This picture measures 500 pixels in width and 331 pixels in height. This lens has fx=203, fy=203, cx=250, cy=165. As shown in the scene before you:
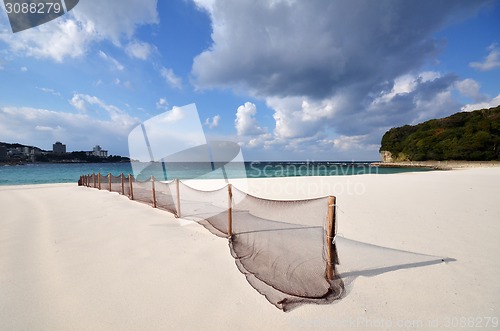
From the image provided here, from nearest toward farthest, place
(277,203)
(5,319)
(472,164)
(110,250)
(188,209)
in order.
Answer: (5,319) < (110,250) < (277,203) < (188,209) < (472,164)

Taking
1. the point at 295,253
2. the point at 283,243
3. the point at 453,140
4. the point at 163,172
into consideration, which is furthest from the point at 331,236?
the point at 453,140

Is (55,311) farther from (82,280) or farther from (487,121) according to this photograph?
(487,121)

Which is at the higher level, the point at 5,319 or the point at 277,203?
the point at 277,203

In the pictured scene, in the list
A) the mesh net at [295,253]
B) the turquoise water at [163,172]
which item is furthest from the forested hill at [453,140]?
the mesh net at [295,253]

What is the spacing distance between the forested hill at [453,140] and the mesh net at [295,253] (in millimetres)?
85309

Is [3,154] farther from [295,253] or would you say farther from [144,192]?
[295,253]

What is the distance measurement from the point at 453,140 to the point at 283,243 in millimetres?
90298

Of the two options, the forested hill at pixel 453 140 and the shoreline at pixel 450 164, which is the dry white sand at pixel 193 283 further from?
the forested hill at pixel 453 140

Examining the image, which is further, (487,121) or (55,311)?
(487,121)

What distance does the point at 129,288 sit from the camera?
356cm

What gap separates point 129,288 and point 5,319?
4.92ft

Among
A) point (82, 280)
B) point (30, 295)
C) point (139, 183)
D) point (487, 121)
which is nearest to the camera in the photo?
point (30, 295)

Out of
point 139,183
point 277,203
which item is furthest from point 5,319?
point 139,183

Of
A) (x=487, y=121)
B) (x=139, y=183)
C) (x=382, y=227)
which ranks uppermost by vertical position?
(x=487, y=121)
